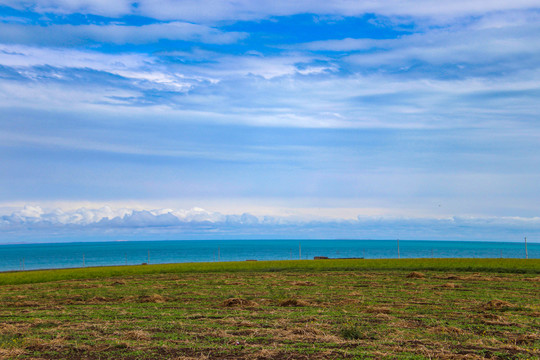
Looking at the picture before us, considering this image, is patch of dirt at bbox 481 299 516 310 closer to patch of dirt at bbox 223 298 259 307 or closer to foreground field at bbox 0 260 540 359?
foreground field at bbox 0 260 540 359

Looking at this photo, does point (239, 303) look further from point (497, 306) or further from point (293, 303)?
point (497, 306)

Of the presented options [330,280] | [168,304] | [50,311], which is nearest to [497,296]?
[330,280]

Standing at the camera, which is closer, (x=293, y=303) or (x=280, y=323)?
(x=280, y=323)

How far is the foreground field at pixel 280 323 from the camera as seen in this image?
11.8 metres

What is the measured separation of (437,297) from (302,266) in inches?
991

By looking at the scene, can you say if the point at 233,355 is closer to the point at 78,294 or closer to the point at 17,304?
the point at 17,304

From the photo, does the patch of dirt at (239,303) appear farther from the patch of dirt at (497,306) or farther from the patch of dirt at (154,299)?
the patch of dirt at (497,306)

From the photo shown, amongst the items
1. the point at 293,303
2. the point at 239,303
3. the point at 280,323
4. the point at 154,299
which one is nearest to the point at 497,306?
the point at 293,303

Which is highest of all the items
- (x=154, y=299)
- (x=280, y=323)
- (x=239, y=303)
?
(x=280, y=323)

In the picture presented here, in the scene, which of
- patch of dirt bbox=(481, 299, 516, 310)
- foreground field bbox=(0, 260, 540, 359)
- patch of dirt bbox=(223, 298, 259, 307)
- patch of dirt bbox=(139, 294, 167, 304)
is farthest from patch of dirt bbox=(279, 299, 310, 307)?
patch of dirt bbox=(481, 299, 516, 310)

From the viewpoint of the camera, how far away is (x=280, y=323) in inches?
599

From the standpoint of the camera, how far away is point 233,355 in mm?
11367

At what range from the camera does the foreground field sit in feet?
38.6

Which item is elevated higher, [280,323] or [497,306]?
[280,323]
